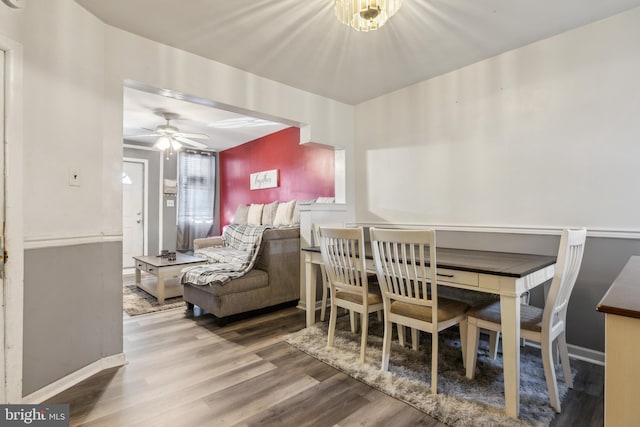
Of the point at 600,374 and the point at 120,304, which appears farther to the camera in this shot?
the point at 120,304

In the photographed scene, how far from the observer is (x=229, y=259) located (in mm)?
3814

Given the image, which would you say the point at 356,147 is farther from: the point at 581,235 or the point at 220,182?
the point at 220,182

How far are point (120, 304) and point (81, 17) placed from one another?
6.28ft

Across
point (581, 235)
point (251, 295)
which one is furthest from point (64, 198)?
point (581, 235)

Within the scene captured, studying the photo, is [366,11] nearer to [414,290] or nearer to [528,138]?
[414,290]

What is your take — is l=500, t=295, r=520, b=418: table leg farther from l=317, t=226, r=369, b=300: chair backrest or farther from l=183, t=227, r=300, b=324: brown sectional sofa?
l=183, t=227, r=300, b=324: brown sectional sofa

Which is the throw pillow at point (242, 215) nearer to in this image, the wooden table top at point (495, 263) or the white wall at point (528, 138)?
the white wall at point (528, 138)

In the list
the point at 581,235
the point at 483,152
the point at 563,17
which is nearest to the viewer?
the point at 581,235

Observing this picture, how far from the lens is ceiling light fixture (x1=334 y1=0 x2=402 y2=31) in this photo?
1534 millimetres

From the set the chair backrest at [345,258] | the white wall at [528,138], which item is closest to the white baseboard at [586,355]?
the white wall at [528,138]

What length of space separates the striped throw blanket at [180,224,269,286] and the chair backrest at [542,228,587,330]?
7.73ft

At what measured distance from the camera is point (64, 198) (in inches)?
73.6

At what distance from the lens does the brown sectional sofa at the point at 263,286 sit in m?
2.82

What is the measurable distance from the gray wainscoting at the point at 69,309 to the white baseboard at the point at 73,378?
0.08 feet
